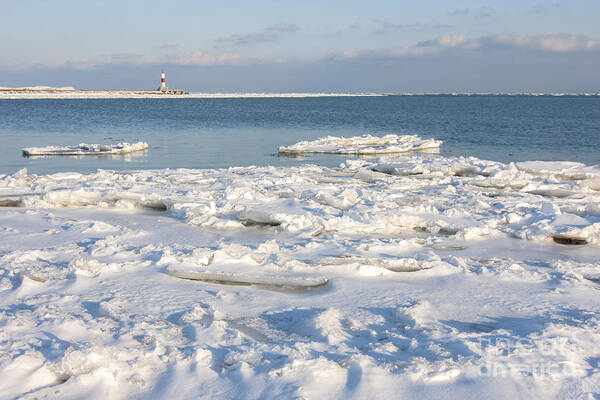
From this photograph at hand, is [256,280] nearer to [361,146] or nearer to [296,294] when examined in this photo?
[296,294]

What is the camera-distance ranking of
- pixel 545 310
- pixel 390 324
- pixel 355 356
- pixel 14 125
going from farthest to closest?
pixel 14 125, pixel 545 310, pixel 390 324, pixel 355 356

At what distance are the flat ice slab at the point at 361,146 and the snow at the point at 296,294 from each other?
8.42 meters

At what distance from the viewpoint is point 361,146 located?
57.7 feet

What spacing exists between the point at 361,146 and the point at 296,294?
14069 millimetres

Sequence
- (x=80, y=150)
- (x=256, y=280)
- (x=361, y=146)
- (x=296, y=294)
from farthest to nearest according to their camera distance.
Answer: (x=361, y=146) → (x=80, y=150) → (x=256, y=280) → (x=296, y=294)

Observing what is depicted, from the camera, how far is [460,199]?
24.3ft

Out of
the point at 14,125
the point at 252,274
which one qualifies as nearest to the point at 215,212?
the point at 252,274

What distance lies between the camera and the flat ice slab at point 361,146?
52.7 ft

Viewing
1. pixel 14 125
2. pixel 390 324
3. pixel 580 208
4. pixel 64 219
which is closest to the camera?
pixel 390 324

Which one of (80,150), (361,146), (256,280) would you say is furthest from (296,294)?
(361,146)

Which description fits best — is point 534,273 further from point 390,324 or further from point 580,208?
point 580,208

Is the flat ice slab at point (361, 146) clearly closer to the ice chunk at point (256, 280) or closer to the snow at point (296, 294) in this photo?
the snow at point (296, 294)

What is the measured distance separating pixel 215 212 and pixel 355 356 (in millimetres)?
3891

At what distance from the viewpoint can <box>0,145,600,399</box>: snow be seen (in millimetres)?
2562
